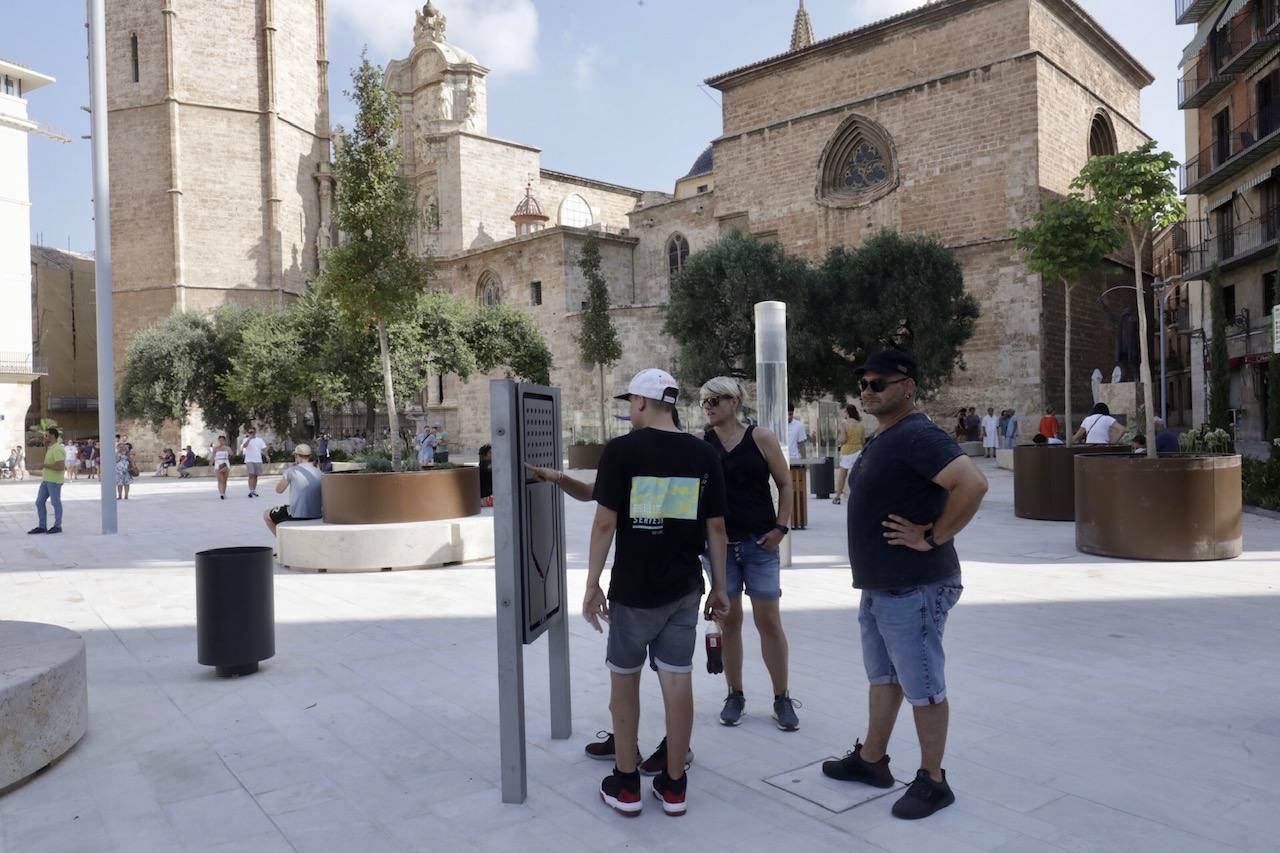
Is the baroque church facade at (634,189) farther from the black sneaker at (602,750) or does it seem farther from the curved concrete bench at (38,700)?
the black sneaker at (602,750)

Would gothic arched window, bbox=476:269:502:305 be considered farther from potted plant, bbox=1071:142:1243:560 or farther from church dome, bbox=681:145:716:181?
potted plant, bbox=1071:142:1243:560

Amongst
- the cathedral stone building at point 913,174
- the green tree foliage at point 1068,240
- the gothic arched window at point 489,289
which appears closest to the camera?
the green tree foliage at point 1068,240

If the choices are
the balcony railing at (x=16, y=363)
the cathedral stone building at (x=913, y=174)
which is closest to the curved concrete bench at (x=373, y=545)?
the cathedral stone building at (x=913, y=174)

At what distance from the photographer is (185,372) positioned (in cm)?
3098

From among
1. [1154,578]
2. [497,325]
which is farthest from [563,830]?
[497,325]

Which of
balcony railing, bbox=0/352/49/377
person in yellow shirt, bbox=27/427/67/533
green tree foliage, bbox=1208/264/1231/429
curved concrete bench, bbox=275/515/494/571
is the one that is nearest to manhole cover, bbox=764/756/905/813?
curved concrete bench, bbox=275/515/494/571

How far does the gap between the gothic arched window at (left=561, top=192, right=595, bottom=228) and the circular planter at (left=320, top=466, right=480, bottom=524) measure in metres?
38.2

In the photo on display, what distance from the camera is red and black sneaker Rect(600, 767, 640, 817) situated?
312cm

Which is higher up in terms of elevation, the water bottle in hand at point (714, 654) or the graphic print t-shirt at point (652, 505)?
the graphic print t-shirt at point (652, 505)

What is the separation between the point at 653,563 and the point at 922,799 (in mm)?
1172

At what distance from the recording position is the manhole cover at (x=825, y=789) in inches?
125

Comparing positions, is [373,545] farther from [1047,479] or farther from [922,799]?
[1047,479]

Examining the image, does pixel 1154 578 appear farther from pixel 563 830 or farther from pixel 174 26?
pixel 174 26

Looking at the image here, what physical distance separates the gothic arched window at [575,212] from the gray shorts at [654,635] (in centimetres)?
4389
